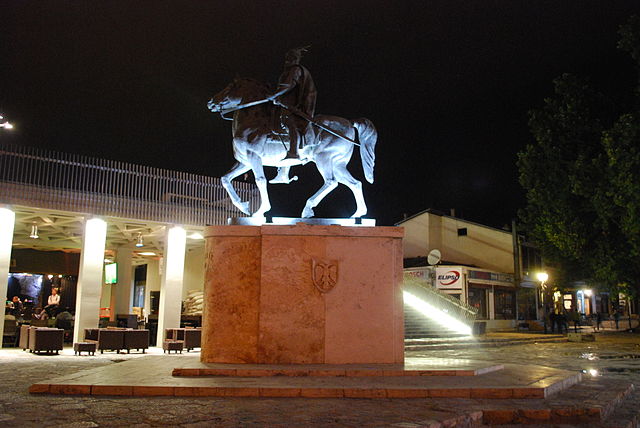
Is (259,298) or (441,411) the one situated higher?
(259,298)

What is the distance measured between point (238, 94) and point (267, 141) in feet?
3.15

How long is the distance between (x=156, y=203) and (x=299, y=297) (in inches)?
425

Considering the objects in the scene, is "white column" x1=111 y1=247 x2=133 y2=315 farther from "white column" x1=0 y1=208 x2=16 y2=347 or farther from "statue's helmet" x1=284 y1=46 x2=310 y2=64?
"statue's helmet" x1=284 y1=46 x2=310 y2=64

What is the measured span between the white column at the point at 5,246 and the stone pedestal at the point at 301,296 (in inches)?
366

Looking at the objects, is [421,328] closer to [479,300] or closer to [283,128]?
[283,128]

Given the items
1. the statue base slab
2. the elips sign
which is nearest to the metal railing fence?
the statue base slab

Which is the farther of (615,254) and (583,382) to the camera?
(615,254)

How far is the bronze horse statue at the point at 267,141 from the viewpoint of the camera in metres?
9.63

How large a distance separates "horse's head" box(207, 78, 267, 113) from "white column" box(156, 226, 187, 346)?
32.8ft

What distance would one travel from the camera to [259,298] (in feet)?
29.6

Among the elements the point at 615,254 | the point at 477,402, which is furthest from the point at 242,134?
the point at 615,254

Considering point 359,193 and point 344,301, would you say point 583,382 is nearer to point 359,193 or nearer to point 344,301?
point 344,301

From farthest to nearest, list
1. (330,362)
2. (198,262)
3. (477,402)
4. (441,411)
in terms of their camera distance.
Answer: (198,262) < (330,362) < (477,402) < (441,411)

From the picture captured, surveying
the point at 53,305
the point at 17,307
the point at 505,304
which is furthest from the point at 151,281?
the point at 505,304
